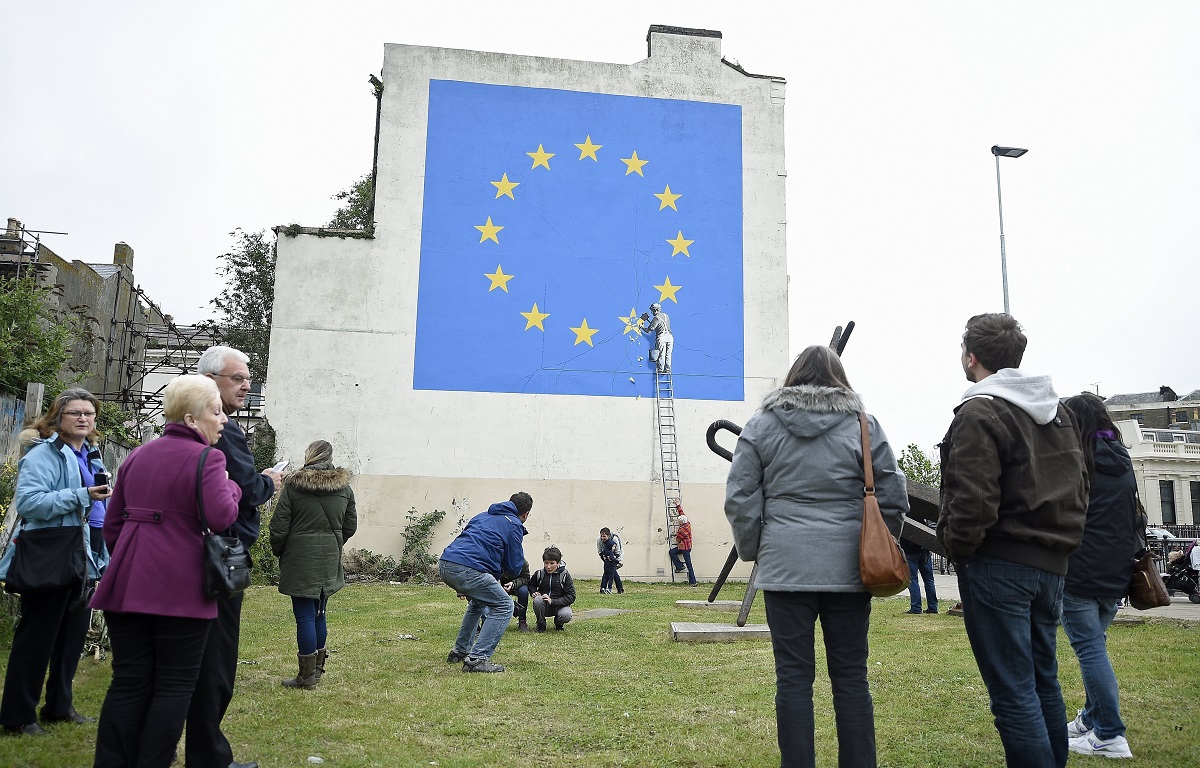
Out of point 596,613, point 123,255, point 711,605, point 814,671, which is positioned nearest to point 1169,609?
point 711,605

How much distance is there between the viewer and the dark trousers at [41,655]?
448 cm

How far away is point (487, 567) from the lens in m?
6.90

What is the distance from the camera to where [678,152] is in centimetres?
2111

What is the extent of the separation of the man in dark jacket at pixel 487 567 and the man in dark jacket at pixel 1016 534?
151 inches

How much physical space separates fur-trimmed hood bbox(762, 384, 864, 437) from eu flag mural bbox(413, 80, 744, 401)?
53.5 ft

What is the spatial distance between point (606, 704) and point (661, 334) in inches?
593

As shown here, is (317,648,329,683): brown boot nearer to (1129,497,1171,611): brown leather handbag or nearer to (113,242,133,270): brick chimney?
(1129,497,1171,611): brown leather handbag

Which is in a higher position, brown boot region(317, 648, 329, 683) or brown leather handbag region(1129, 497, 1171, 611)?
brown leather handbag region(1129, 497, 1171, 611)

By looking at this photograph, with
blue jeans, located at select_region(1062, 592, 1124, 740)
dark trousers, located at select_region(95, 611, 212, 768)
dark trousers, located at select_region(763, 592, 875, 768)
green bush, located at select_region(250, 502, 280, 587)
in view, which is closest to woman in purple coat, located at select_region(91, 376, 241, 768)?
dark trousers, located at select_region(95, 611, 212, 768)

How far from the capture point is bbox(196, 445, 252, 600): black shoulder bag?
3.27 meters

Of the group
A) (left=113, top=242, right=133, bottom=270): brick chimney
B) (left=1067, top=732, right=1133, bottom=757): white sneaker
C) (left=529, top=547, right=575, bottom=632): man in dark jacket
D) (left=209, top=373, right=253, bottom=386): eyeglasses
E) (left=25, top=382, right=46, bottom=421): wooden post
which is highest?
(left=113, top=242, right=133, bottom=270): brick chimney

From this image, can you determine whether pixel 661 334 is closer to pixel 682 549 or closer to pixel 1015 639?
pixel 682 549

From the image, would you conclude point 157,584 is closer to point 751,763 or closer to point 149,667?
point 149,667

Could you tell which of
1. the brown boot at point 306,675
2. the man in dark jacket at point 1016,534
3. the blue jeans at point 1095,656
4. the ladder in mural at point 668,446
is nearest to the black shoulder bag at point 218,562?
the man in dark jacket at point 1016,534
